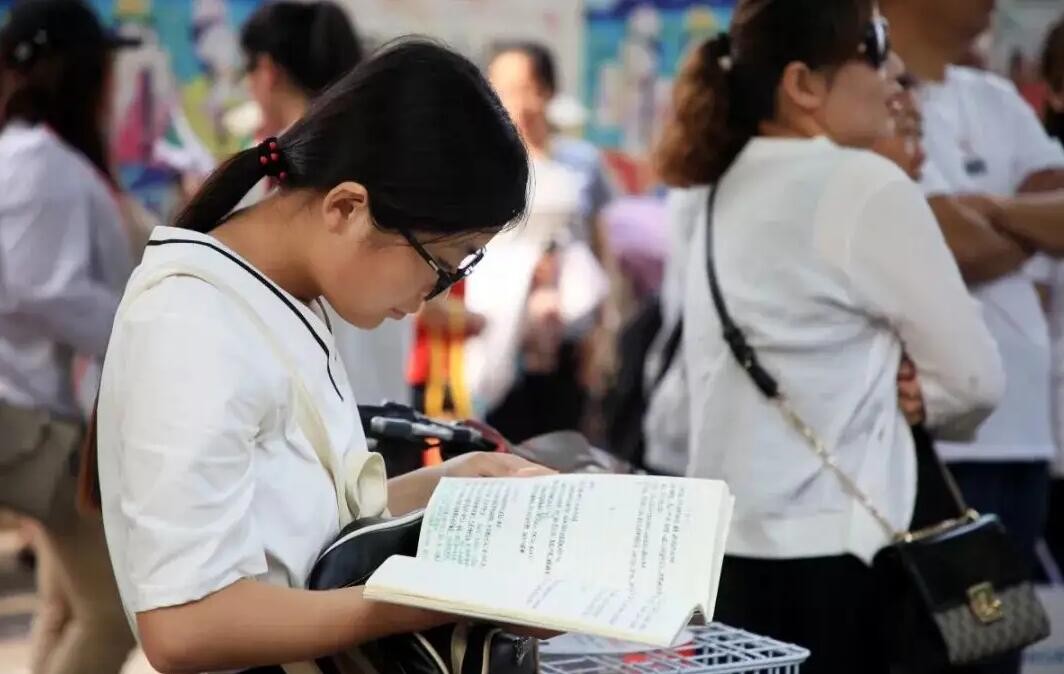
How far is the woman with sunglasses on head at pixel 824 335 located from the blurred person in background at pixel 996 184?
0.34 meters

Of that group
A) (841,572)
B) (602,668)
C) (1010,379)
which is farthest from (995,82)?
(602,668)

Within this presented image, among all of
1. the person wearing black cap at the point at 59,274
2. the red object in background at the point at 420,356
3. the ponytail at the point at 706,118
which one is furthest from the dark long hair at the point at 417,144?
the red object in background at the point at 420,356

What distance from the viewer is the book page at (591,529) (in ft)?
4.00

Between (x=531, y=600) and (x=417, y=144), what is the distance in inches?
16.6

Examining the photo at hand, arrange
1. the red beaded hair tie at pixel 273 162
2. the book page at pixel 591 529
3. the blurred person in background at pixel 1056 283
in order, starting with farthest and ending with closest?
1. the blurred person in background at pixel 1056 283
2. the red beaded hair tie at pixel 273 162
3. the book page at pixel 591 529

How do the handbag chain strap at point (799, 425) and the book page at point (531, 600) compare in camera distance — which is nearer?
the book page at point (531, 600)

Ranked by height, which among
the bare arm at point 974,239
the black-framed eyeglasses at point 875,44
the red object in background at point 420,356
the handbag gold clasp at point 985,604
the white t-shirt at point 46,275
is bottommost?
the red object in background at point 420,356

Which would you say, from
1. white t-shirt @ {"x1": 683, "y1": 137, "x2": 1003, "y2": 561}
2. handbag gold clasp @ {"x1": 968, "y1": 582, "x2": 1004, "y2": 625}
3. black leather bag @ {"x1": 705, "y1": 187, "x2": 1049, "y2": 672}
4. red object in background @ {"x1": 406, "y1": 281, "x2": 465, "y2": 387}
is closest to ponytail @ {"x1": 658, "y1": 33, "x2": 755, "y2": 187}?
white t-shirt @ {"x1": 683, "y1": 137, "x2": 1003, "y2": 561}

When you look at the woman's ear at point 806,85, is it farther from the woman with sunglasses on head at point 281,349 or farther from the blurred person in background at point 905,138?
the woman with sunglasses on head at point 281,349

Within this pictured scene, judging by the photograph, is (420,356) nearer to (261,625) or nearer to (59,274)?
(59,274)

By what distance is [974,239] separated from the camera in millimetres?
2178

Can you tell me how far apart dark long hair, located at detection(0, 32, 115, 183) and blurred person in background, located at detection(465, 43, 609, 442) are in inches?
51.1

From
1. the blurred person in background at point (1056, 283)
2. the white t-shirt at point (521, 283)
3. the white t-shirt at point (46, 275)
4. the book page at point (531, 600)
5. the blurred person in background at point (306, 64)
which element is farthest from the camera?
the white t-shirt at point (521, 283)

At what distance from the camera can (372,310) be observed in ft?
4.45
